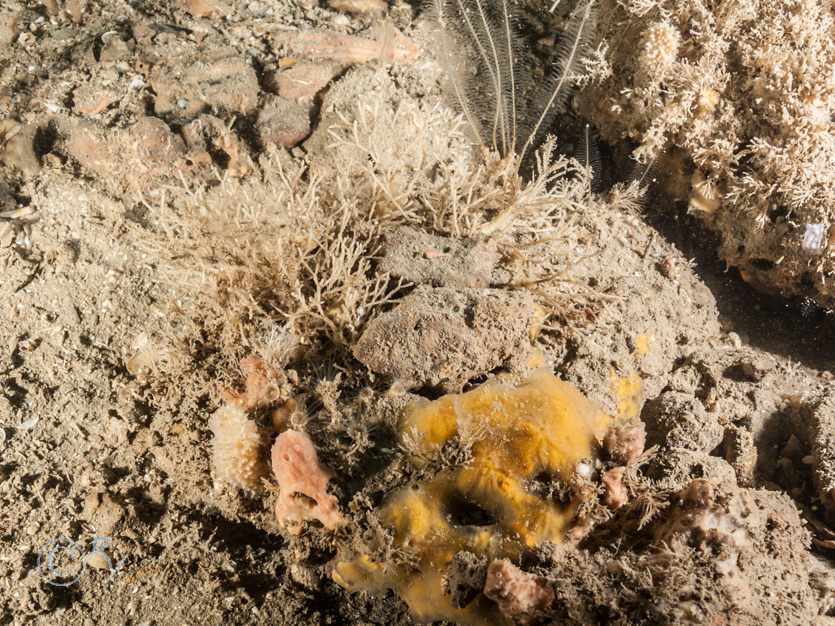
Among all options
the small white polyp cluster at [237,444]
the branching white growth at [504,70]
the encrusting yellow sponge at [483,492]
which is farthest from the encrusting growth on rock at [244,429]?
the branching white growth at [504,70]

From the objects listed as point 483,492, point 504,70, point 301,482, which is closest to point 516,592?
point 483,492

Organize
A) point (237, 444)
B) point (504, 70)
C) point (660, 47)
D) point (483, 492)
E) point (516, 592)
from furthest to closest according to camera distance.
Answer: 1. point (504, 70)
2. point (660, 47)
3. point (237, 444)
4. point (483, 492)
5. point (516, 592)

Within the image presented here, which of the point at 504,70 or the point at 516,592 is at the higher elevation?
the point at 504,70

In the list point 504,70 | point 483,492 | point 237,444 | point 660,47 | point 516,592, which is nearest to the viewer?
point 516,592

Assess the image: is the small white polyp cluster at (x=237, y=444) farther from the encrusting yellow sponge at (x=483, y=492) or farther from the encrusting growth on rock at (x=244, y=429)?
the encrusting yellow sponge at (x=483, y=492)

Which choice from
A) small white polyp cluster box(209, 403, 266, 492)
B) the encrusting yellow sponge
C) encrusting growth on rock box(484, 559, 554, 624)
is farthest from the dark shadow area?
small white polyp cluster box(209, 403, 266, 492)

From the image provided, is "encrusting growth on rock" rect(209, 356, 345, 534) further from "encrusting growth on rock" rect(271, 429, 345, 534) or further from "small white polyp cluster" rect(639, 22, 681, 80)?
"small white polyp cluster" rect(639, 22, 681, 80)

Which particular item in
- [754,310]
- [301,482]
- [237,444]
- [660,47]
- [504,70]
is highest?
[660,47]

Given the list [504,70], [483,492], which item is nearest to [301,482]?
[483,492]

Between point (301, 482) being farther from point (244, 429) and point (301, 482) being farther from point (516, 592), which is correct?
point (516, 592)

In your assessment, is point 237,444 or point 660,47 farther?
point 660,47

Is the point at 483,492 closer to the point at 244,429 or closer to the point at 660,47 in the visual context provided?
the point at 244,429

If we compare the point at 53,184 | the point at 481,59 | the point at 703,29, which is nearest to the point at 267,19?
the point at 481,59
